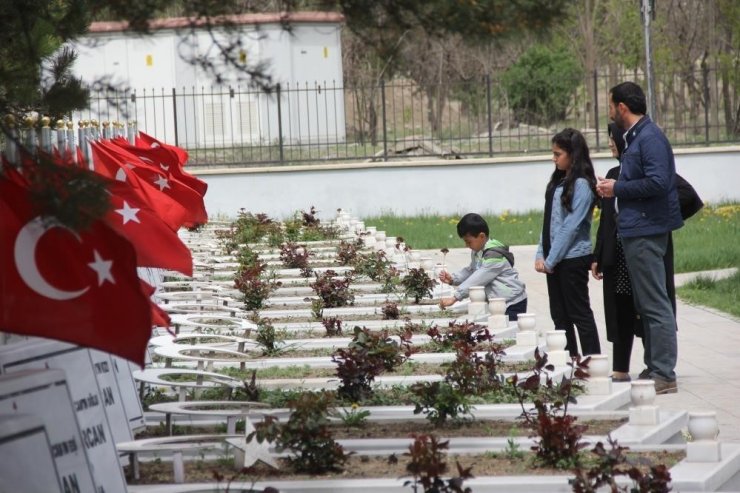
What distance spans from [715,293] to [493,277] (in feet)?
16.2

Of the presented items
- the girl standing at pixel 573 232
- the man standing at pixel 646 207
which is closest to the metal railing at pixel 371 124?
the girl standing at pixel 573 232

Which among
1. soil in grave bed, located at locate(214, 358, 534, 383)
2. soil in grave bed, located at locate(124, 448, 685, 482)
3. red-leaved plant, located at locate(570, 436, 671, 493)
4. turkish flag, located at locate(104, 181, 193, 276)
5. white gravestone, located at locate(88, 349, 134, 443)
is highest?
turkish flag, located at locate(104, 181, 193, 276)

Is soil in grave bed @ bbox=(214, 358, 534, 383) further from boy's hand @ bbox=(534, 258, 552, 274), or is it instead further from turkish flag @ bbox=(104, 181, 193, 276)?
turkish flag @ bbox=(104, 181, 193, 276)

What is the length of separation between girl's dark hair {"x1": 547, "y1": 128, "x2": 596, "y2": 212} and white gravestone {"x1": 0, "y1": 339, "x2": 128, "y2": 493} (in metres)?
5.14

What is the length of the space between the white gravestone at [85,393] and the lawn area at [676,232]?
1377 centimetres

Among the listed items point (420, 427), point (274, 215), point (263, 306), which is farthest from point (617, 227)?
point (274, 215)

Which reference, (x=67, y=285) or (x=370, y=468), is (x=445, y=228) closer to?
(x=370, y=468)

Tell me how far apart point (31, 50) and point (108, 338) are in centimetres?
133

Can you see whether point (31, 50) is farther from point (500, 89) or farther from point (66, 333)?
point (500, 89)

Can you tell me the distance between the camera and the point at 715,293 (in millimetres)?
17219

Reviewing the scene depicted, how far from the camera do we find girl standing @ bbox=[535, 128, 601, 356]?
1133cm

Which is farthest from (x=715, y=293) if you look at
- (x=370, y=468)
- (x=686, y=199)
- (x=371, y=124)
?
(x=371, y=124)

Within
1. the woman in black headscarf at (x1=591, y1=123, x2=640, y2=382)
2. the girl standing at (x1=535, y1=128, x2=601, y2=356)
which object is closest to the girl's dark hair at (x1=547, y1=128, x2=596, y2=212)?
the girl standing at (x1=535, y1=128, x2=601, y2=356)

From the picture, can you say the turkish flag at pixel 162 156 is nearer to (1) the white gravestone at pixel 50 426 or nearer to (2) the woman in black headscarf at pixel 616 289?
(2) the woman in black headscarf at pixel 616 289
